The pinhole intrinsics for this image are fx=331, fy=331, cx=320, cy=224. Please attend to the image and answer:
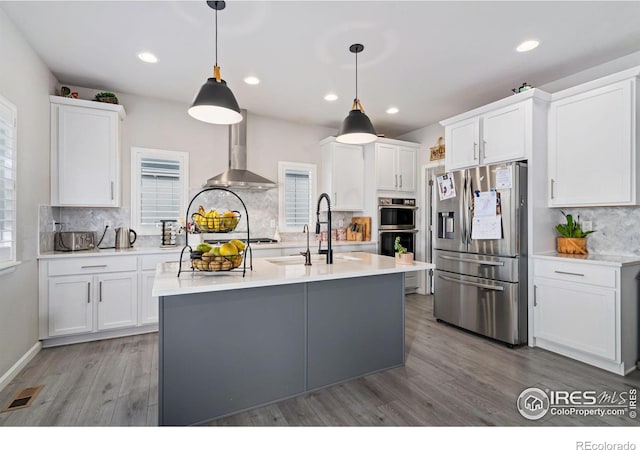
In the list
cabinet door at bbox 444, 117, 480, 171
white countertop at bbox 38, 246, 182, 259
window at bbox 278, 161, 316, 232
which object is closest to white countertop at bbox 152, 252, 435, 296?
white countertop at bbox 38, 246, 182, 259

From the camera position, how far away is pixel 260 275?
199cm

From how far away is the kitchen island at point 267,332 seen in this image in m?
1.79

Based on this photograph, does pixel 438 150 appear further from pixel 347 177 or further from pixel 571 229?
pixel 571 229

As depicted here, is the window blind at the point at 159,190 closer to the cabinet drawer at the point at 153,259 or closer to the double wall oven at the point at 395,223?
the cabinet drawer at the point at 153,259

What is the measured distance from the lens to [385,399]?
2.15 m

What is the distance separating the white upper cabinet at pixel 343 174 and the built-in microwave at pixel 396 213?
34 cm

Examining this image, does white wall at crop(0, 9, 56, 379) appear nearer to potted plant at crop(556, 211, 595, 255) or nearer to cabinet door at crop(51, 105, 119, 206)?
cabinet door at crop(51, 105, 119, 206)

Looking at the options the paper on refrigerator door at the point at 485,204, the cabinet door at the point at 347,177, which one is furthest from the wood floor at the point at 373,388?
the cabinet door at the point at 347,177

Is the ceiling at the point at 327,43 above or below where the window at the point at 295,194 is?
above

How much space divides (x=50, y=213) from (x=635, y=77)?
5349 mm

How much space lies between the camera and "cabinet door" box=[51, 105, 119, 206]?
3.26 metres

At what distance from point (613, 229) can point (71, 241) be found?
516cm

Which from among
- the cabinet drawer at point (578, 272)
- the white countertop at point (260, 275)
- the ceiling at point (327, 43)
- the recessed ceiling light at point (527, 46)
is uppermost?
the ceiling at point (327, 43)
